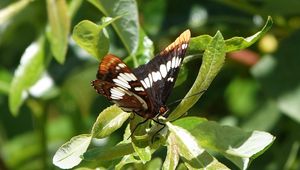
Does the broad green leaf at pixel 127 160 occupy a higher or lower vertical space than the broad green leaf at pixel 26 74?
lower

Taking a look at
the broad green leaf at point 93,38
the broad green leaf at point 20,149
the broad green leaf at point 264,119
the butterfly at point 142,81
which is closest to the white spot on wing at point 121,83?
the butterfly at point 142,81

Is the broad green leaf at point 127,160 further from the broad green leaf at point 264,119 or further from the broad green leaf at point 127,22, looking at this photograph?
the broad green leaf at point 264,119

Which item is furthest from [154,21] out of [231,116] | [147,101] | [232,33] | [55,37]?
[147,101]

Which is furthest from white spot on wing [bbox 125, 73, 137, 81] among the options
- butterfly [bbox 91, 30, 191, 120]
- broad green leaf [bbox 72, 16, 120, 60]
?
broad green leaf [bbox 72, 16, 120, 60]

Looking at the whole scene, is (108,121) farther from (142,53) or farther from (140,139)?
(142,53)

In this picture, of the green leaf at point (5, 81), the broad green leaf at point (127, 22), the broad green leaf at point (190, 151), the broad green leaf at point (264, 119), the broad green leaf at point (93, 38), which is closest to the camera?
the broad green leaf at point (190, 151)

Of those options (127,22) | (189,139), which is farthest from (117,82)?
(127,22)
